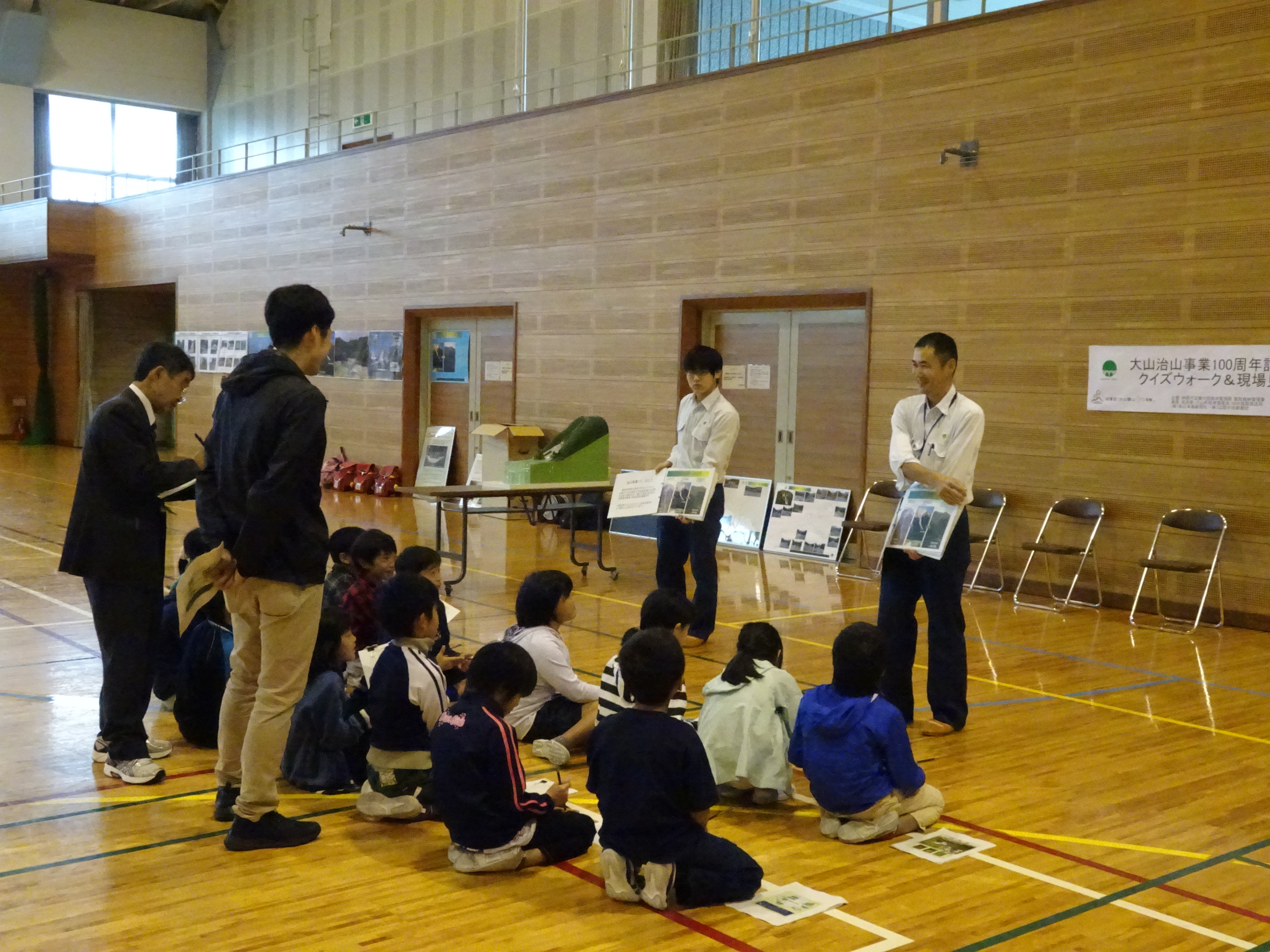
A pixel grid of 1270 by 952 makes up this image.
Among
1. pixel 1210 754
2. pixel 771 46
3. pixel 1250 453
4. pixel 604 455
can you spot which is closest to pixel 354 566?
pixel 1210 754

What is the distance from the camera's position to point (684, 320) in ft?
40.0

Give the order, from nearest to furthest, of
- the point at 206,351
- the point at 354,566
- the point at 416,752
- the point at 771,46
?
the point at 416,752 < the point at 354,566 < the point at 771,46 < the point at 206,351

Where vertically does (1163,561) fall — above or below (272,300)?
below

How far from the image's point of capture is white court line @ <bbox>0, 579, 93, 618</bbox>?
7664mm

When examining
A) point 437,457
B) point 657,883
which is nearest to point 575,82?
point 437,457

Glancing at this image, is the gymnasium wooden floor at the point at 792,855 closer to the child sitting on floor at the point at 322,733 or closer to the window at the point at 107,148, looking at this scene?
the child sitting on floor at the point at 322,733

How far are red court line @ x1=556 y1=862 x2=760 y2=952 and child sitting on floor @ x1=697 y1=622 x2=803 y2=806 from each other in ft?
2.57

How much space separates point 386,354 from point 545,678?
1192 cm

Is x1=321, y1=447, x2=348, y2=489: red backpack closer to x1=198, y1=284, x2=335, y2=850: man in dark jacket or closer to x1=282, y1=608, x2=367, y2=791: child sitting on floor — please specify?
x1=282, y1=608, x2=367, y2=791: child sitting on floor

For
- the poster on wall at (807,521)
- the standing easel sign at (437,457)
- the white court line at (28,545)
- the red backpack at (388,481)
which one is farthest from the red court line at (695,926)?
the red backpack at (388,481)

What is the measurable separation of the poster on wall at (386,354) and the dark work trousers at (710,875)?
42.9 feet

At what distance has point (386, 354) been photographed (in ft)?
52.9

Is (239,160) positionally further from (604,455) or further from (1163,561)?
(1163,561)

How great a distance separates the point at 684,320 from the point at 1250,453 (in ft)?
18.3
